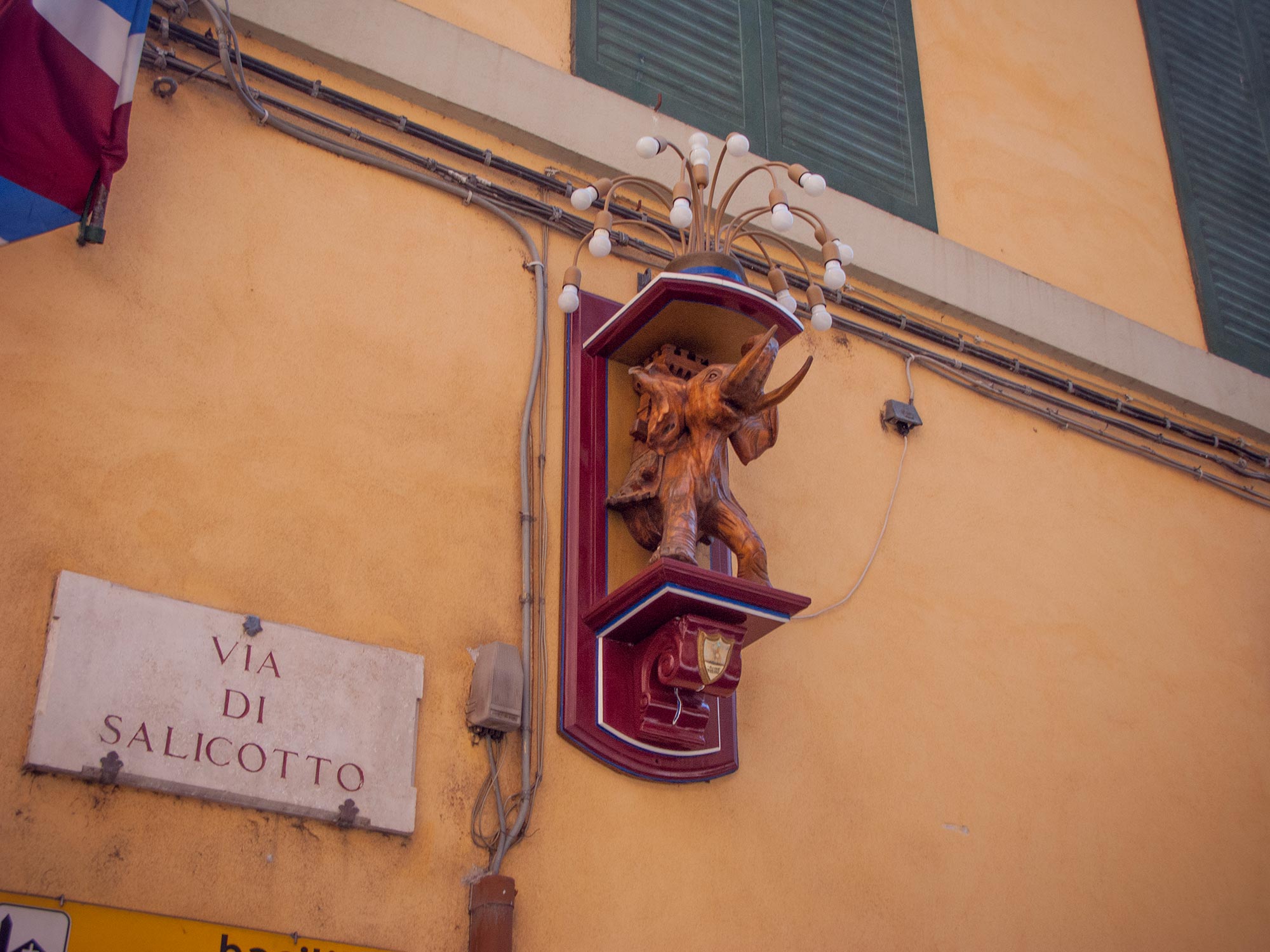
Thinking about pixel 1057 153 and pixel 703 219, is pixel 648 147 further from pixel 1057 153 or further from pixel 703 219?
pixel 1057 153

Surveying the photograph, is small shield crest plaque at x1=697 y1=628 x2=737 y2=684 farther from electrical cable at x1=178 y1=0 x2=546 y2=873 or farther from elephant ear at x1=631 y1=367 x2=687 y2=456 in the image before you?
elephant ear at x1=631 y1=367 x2=687 y2=456

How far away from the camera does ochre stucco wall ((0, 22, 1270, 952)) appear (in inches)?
114

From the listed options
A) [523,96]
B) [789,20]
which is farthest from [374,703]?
[789,20]

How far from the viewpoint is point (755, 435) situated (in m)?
3.65

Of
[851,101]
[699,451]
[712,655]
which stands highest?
[851,101]

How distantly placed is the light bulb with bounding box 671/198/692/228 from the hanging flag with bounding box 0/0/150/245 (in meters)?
1.29

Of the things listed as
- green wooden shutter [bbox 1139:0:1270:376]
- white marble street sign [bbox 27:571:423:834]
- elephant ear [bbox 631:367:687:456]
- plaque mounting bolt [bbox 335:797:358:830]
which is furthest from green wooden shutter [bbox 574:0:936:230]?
plaque mounting bolt [bbox 335:797:358:830]

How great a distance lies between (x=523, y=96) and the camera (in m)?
4.11

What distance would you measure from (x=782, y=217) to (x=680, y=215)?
26 centimetres

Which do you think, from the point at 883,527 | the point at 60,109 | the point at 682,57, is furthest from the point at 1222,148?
the point at 60,109

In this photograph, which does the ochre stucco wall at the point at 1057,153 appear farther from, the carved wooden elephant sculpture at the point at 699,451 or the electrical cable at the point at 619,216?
the carved wooden elephant sculpture at the point at 699,451

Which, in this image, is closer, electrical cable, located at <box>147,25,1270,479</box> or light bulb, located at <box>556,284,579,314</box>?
light bulb, located at <box>556,284,579,314</box>

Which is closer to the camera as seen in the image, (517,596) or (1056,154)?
(517,596)

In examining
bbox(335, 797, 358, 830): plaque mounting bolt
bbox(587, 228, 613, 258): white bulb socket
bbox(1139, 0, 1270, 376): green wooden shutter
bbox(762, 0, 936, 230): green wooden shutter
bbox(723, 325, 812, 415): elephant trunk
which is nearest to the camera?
bbox(335, 797, 358, 830): plaque mounting bolt
